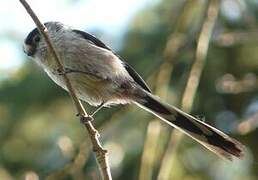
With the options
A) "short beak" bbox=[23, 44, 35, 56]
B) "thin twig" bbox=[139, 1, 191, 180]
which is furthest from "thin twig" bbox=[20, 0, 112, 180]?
"short beak" bbox=[23, 44, 35, 56]

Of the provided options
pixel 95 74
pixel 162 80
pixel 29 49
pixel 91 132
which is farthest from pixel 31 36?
pixel 91 132

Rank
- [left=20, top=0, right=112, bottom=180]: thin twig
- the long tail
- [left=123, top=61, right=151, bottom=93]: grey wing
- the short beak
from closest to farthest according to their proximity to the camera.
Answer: [left=20, top=0, right=112, bottom=180]: thin twig
the long tail
[left=123, top=61, right=151, bottom=93]: grey wing
the short beak

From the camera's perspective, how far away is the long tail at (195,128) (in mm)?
3217

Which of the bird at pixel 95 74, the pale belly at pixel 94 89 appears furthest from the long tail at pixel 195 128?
the pale belly at pixel 94 89

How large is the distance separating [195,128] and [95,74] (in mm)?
684

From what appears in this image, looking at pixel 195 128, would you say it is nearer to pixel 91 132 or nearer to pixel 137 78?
pixel 137 78

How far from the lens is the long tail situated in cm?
322

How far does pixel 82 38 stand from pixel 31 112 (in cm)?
131

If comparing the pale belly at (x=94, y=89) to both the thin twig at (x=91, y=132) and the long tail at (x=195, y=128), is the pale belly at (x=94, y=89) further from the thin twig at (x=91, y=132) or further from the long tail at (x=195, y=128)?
the thin twig at (x=91, y=132)

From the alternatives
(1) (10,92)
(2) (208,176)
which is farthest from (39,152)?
(2) (208,176)

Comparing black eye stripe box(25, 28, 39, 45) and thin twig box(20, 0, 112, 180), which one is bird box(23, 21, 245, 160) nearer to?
black eye stripe box(25, 28, 39, 45)

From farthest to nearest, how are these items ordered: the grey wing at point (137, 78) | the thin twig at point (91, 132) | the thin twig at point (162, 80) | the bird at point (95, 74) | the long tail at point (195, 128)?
1. the grey wing at point (137, 78)
2. the bird at point (95, 74)
3. the thin twig at point (162, 80)
4. the long tail at point (195, 128)
5. the thin twig at point (91, 132)

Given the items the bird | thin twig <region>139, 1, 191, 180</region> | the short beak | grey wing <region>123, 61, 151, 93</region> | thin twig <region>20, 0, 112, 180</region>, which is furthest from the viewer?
the short beak

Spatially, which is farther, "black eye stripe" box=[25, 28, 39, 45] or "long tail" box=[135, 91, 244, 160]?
"black eye stripe" box=[25, 28, 39, 45]
